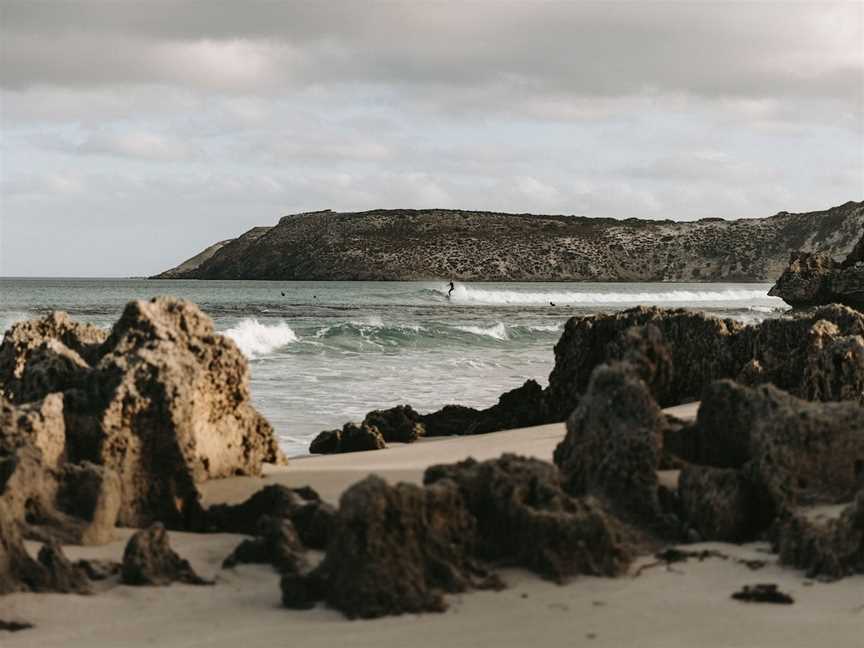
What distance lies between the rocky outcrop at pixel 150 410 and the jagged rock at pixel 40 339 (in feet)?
1.08

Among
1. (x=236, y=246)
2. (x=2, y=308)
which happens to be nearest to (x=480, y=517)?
(x=2, y=308)

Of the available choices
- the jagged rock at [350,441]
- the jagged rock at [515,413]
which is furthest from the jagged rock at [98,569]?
the jagged rock at [515,413]

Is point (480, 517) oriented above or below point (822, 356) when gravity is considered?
below

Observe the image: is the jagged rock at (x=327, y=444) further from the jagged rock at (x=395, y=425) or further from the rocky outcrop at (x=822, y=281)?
the rocky outcrop at (x=822, y=281)

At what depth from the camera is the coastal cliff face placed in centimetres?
10744

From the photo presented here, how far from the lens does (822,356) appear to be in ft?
25.7

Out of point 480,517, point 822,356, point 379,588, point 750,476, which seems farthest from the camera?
point 822,356

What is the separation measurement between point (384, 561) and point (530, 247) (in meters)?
110

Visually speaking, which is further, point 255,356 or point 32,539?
point 255,356

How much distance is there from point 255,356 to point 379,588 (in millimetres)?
14806

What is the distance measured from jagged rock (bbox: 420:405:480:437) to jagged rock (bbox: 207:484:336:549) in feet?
12.5

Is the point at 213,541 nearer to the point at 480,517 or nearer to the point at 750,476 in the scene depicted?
the point at 480,517

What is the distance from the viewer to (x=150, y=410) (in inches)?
223

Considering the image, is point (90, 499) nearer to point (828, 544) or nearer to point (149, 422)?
point (149, 422)
